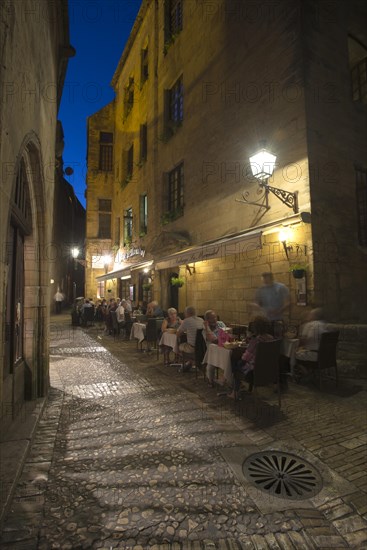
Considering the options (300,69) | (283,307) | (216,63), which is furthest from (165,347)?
(216,63)

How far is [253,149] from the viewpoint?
8.40m

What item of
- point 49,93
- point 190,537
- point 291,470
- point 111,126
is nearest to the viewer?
point 190,537

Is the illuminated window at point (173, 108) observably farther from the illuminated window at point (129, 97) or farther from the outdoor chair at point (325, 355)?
the outdoor chair at point (325, 355)

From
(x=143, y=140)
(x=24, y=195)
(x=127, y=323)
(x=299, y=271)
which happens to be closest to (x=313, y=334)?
(x=299, y=271)

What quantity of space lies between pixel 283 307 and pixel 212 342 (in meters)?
1.79

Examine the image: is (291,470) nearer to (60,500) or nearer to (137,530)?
(137,530)

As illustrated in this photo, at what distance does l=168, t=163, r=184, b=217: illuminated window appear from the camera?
1223 cm

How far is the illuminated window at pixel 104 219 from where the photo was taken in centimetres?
2217

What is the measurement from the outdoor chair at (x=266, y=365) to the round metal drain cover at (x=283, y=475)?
1103 mm

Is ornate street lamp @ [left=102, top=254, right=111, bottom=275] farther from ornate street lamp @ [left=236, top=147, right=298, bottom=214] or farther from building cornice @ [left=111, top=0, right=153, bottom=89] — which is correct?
ornate street lamp @ [left=236, top=147, right=298, bottom=214]

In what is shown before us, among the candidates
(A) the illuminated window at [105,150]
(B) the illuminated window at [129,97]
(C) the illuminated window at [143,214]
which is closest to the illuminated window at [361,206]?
(C) the illuminated window at [143,214]

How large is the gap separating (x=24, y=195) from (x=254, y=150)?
623cm

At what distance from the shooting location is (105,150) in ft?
74.1

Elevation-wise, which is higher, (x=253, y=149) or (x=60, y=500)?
(x=253, y=149)
